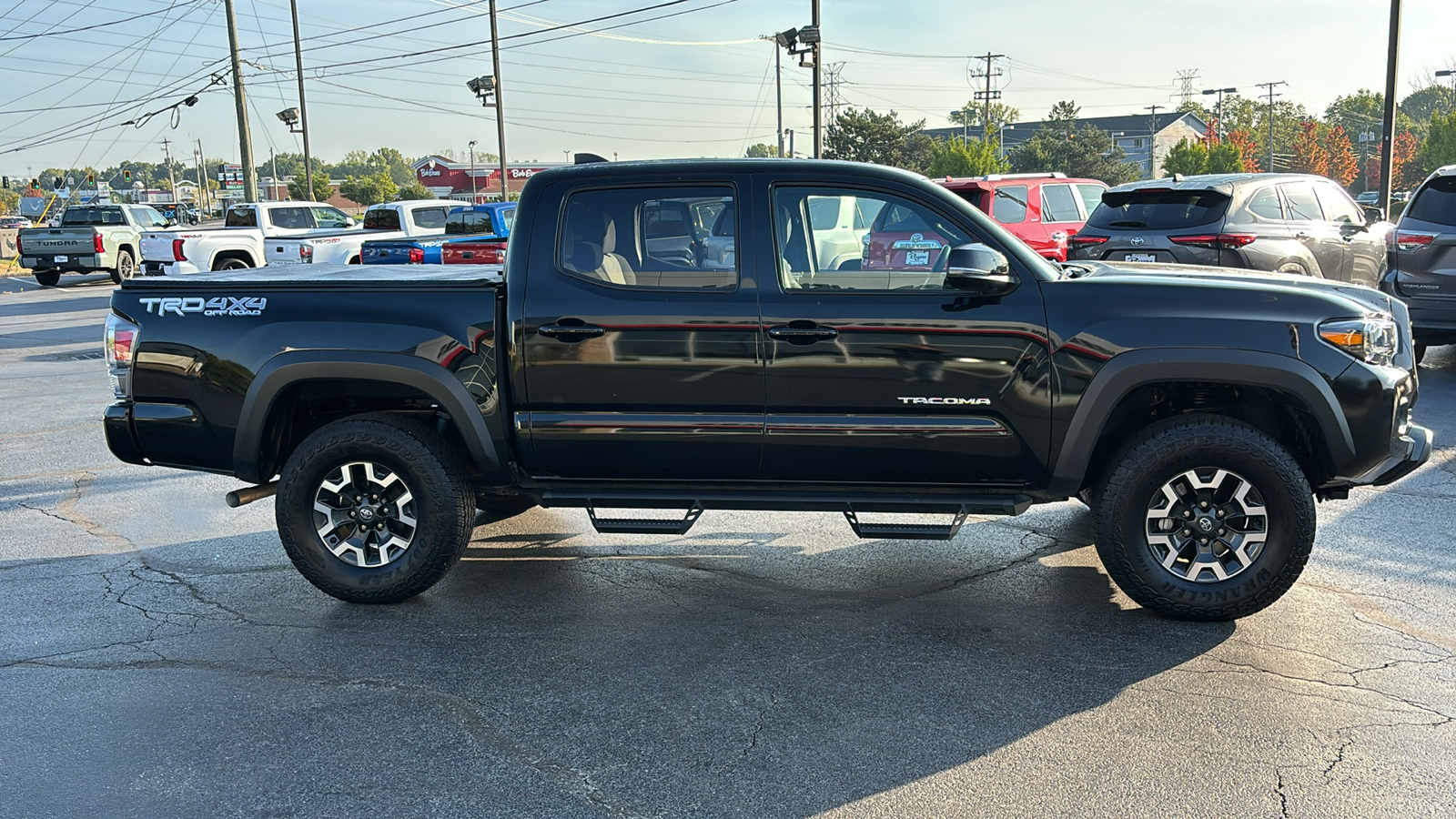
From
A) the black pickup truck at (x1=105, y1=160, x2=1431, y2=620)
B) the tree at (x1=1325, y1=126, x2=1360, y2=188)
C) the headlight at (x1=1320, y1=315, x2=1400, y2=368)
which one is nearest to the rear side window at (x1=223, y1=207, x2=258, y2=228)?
the black pickup truck at (x1=105, y1=160, x2=1431, y2=620)

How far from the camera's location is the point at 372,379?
4.93m

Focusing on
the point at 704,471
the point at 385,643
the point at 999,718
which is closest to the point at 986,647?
the point at 999,718

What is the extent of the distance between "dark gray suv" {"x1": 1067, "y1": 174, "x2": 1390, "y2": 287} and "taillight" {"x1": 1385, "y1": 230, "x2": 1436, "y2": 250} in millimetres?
1091

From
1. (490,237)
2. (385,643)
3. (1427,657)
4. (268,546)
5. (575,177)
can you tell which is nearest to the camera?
(1427,657)

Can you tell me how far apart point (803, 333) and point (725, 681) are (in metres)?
1.44

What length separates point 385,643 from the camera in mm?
4664

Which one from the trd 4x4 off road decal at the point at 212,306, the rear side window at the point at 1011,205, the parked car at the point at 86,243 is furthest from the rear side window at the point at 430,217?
the trd 4x4 off road decal at the point at 212,306

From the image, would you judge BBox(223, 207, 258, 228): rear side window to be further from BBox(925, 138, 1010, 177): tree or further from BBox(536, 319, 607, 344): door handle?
BBox(925, 138, 1010, 177): tree

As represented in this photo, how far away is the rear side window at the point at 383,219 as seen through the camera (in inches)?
808

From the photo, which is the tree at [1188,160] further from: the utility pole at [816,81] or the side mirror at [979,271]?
the side mirror at [979,271]

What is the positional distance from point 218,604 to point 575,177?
2.55m

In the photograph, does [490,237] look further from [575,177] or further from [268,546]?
[575,177]

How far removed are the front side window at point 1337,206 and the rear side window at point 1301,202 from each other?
0.11 m

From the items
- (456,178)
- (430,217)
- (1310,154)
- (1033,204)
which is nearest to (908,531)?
(1033,204)
